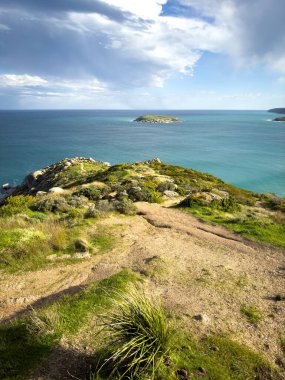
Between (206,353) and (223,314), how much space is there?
6.29 feet

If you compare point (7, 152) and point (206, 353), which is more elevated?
point (206, 353)

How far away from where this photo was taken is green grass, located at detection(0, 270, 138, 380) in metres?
5.90

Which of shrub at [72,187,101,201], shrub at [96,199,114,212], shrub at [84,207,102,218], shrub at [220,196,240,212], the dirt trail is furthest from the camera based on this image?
shrub at [72,187,101,201]

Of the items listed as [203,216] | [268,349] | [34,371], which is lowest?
[203,216]

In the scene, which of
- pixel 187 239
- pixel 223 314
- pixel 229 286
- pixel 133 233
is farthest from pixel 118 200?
pixel 223 314

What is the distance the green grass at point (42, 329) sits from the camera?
5.90m

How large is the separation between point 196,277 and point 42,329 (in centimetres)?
556

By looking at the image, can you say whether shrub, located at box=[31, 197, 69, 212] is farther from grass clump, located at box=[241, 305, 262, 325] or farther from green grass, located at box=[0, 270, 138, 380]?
grass clump, located at box=[241, 305, 262, 325]

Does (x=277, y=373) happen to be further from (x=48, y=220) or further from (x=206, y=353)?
(x=48, y=220)

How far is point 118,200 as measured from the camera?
19578 millimetres

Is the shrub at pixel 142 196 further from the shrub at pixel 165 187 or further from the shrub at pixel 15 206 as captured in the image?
the shrub at pixel 15 206

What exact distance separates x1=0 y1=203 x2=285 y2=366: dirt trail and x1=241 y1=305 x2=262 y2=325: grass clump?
0.14 metres

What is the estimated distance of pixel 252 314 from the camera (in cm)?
823

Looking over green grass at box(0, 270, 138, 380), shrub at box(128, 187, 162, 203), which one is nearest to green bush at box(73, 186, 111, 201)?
shrub at box(128, 187, 162, 203)
